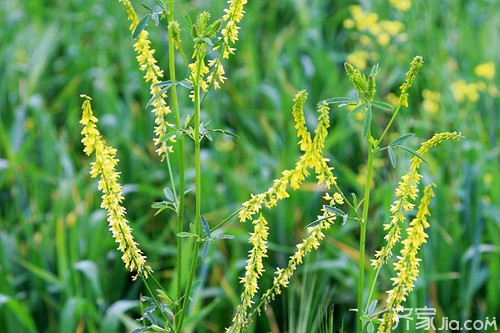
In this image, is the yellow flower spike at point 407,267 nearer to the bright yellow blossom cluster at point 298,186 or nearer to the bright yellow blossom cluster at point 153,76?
the bright yellow blossom cluster at point 298,186

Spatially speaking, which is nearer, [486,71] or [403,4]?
[486,71]

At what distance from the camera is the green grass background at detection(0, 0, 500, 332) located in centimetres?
239

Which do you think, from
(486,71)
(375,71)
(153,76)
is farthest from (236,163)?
(375,71)

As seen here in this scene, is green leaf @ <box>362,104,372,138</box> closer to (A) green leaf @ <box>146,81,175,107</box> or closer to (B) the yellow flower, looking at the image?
(A) green leaf @ <box>146,81,175,107</box>

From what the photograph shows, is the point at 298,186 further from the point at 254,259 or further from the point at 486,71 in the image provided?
the point at 486,71

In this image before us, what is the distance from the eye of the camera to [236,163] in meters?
3.09

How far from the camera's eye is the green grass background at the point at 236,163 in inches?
94.0

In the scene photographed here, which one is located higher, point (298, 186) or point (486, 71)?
point (486, 71)

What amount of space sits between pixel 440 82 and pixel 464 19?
3.18ft

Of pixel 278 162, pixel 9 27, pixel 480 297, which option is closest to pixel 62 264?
pixel 278 162

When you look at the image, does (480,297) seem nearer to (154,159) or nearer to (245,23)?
(154,159)

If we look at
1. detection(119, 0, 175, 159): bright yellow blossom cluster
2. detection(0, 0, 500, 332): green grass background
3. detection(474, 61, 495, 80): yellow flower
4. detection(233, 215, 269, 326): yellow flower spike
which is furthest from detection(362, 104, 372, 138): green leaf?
detection(474, 61, 495, 80): yellow flower

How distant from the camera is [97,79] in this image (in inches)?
140

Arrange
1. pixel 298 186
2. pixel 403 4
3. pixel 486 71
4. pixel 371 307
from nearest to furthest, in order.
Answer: pixel 298 186
pixel 371 307
pixel 486 71
pixel 403 4
